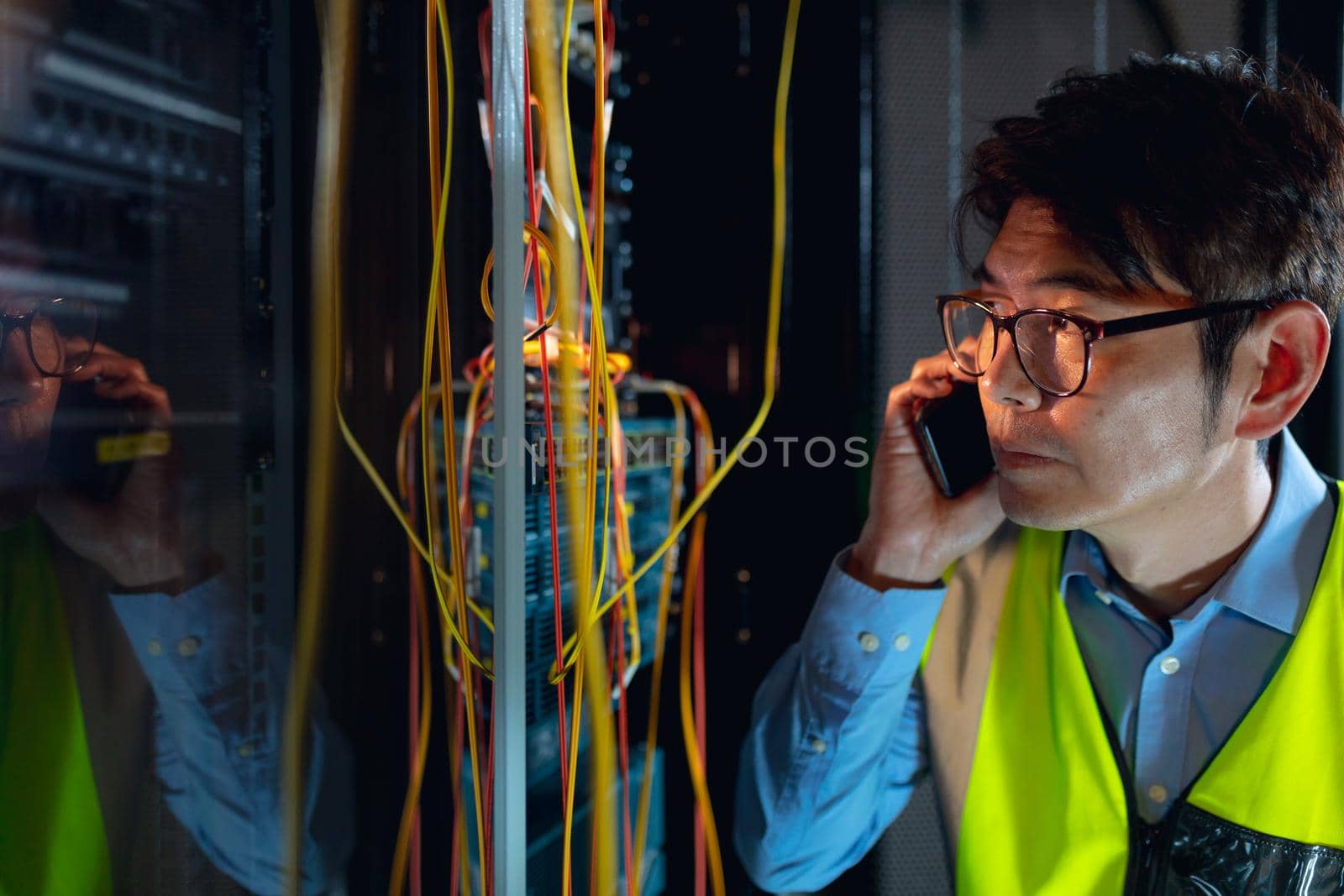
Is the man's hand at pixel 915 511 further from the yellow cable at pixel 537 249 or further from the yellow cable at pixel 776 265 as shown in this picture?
the yellow cable at pixel 537 249

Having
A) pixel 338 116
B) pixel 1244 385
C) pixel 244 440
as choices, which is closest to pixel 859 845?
pixel 1244 385

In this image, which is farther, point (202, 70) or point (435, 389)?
point (435, 389)

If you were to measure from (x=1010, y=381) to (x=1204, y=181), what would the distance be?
0.98 feet

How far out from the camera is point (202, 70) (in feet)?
2.92

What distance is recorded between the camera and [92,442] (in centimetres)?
85

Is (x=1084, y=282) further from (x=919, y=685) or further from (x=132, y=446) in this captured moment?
(x=132, y=446)

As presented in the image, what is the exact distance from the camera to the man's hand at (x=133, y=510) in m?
0.85

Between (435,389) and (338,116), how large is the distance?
380mm

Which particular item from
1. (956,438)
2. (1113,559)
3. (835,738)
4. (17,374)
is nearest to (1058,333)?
(956,438)

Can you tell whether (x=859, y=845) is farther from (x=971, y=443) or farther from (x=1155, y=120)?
(x=1155, y=120)

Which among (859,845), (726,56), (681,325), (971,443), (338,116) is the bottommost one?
(859,845)

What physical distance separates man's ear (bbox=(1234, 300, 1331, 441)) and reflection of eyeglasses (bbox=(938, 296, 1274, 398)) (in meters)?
0.03

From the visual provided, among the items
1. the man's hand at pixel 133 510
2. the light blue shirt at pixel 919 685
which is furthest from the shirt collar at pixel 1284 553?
the man's hand at pixel 133 510

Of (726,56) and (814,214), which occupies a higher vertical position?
(726,56)
